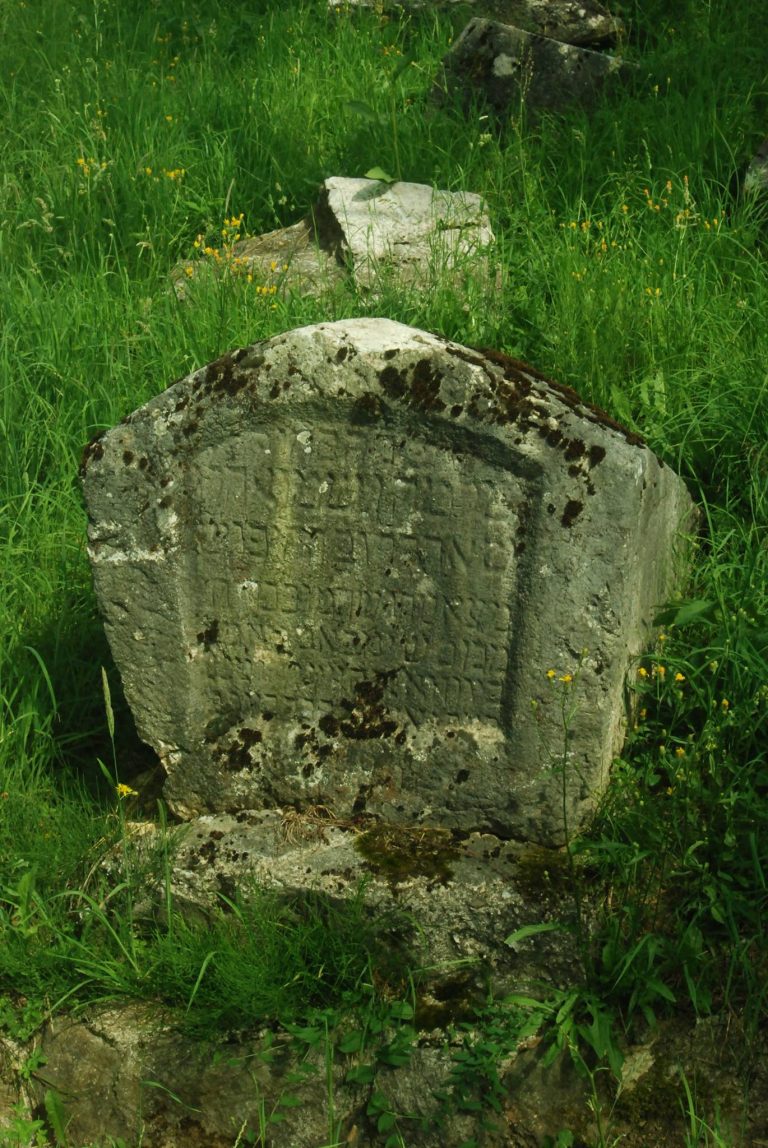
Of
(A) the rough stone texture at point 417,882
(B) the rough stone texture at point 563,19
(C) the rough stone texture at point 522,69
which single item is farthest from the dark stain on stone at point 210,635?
(B) the rough stone texture at point 563,19

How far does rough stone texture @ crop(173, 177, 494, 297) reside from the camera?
503 cm

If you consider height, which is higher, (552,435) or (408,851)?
(552,435)

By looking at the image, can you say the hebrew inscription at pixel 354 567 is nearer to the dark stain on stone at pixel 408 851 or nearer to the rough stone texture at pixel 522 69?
the dark stain on stone at pixel 408 851

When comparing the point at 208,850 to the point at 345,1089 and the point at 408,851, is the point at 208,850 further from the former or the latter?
the point at 345,1089

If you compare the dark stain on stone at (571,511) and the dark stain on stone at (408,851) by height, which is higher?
the dark stain on stone at (571,511)

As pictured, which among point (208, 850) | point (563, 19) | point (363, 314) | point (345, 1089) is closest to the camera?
point (345, 1089)

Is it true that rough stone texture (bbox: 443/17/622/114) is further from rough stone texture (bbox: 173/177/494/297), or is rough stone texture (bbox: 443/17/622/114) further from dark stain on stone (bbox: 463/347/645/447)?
dark stain on stone (bbox: 463/347/645/447)

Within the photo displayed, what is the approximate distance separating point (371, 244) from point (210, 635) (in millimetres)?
2252

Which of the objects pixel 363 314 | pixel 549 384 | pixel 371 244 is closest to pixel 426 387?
pixel 549 384

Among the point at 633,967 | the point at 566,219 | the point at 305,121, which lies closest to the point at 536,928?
the point at 633,967

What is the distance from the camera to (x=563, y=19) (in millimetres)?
6734

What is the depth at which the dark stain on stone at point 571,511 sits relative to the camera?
3131mm

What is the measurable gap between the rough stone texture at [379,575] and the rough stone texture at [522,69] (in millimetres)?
3146

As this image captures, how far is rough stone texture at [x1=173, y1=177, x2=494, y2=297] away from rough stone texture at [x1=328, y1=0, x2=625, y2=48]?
1775 mm
